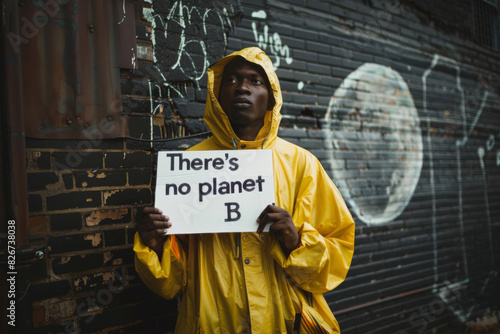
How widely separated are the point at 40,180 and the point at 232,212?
3.61ft

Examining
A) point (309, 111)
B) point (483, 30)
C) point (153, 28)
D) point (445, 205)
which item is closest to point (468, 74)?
point (483, 30)

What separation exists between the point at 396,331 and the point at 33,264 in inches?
133

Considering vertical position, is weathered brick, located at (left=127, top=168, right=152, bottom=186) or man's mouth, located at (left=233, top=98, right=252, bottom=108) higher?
man's mouth, located at (left=233, top=98, right=252, bottom=108)

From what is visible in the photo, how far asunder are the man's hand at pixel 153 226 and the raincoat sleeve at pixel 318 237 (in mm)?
521

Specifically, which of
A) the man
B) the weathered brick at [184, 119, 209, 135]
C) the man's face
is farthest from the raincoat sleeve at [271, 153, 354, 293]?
the weathered brick at [184, 119, 209, 135]

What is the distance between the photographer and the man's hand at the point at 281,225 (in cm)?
157

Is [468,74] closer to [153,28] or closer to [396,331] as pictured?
[396,331]

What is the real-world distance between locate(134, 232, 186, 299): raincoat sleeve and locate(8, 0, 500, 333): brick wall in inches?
21.4

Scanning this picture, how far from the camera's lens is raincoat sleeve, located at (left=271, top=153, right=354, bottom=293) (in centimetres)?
159

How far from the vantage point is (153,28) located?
91.5 inches

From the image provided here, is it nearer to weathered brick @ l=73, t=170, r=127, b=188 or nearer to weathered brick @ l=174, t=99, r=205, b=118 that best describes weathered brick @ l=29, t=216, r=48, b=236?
weathered brick @ l=73, t=170, r=127, b=188

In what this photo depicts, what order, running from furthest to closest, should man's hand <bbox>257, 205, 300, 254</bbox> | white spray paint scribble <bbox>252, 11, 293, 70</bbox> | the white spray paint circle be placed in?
the white spray paint circle
white spray paint scribble <bbox>252, 11, 293, 70</bbox>
man's hand <bbox>257, 205, 300, 254</bbox>

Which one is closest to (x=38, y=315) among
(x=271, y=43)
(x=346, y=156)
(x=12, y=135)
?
(x=12, y=135)

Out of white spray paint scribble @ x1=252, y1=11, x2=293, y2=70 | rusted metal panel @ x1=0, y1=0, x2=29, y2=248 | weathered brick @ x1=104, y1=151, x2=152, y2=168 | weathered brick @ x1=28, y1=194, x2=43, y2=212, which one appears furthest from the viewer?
white spray paint scribble @ x1=252, y1=11, x2=293, y2=70
